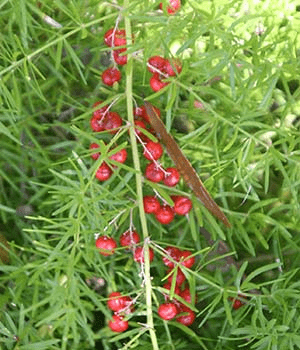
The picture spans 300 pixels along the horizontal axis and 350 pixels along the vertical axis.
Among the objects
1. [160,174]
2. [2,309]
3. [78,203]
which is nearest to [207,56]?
[160,174]

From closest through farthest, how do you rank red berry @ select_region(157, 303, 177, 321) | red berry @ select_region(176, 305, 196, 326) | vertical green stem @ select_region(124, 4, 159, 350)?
vertical green stem @ select_region(124, 4, 159, 350) < red berry @ select_region(157, 303, 177, 321) < red berry @ select_region(176, 305, 196, 326)

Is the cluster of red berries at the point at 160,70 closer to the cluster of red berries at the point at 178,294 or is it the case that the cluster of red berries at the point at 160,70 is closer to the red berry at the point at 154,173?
the red berry at the point at 154,173

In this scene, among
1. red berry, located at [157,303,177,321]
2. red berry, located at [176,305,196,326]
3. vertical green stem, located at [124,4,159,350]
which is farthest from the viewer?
red berry, located at [176,305,196,326]

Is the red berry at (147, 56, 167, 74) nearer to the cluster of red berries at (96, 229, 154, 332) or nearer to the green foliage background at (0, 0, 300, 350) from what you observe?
the green foliage background at (0, 0, 300, 350)

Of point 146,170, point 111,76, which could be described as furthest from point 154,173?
point 111,76

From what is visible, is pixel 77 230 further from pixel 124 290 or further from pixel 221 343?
pixel 221 343

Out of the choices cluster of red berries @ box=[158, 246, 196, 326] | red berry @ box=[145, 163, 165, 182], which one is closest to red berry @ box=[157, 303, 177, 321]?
cluster of red berries @ box=[158, 246, 196, 326]

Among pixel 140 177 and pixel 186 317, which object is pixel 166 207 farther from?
pixel 186 317
